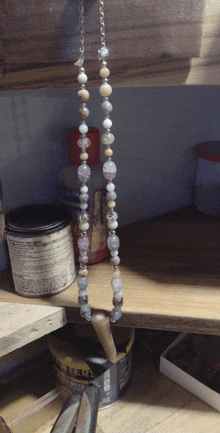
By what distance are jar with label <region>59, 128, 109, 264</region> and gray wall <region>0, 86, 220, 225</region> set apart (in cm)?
5

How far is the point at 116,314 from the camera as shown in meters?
0.42

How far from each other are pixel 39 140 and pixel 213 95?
37 cm

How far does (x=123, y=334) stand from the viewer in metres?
0.56

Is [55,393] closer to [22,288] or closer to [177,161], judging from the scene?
[22,288]

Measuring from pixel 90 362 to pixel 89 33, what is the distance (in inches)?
16.2

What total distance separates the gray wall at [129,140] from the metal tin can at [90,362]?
0.70 feet

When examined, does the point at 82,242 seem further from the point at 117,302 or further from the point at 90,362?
the point at 90,362

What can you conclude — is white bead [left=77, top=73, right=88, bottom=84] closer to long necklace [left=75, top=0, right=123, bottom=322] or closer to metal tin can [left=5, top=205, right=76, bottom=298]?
long necklace [left=75, top=0, right=123, bottom=322]

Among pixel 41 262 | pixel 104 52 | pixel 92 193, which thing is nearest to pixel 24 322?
pixel 41 262

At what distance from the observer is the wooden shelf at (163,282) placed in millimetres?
430

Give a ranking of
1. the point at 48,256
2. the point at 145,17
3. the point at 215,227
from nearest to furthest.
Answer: the point at 145,17
the point at 48,256
the point at 215,227

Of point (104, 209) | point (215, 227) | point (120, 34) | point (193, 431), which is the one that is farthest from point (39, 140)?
point (193, 431)

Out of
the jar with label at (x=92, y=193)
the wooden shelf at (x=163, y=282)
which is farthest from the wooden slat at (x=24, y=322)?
the jar with label at (x=92, y=193)

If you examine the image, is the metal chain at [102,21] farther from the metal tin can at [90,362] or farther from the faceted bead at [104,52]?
the metal tin can at [90,362]
